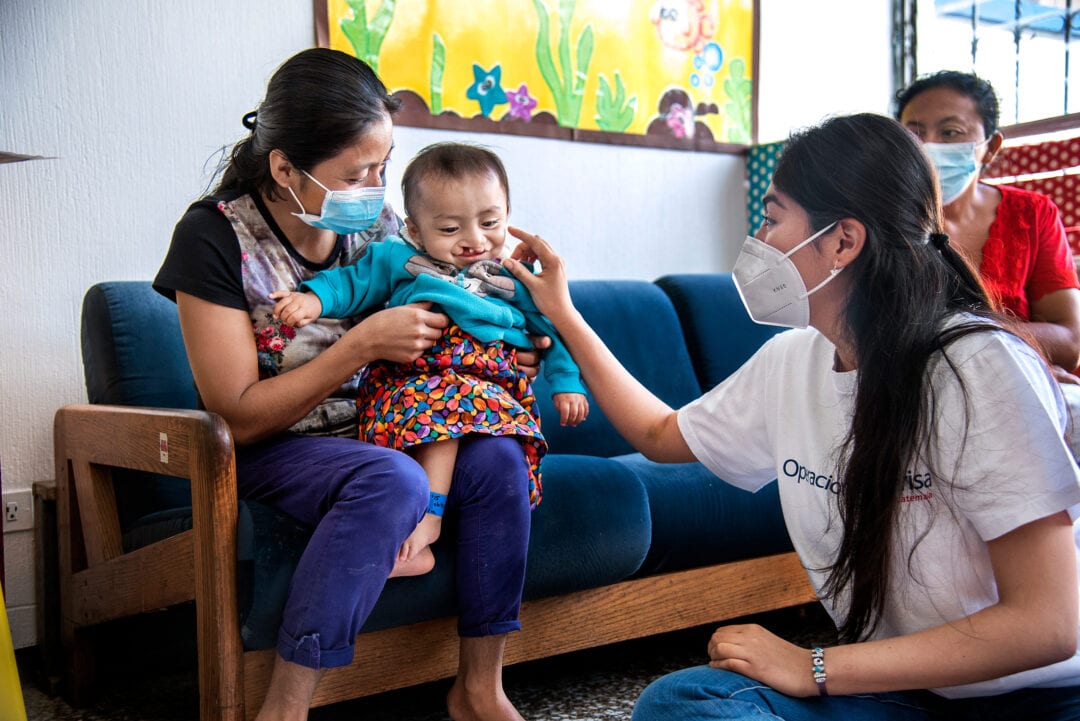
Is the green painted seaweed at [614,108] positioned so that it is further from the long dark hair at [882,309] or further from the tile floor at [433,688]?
the long dark hair at [882,309]

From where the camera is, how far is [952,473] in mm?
1105

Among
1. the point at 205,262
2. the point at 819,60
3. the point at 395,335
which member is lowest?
the point at 395,335

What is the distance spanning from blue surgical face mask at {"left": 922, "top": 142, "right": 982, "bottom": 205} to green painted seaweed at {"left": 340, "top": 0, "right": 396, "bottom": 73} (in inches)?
56.1

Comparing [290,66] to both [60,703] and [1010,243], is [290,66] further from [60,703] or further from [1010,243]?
[1010,243]

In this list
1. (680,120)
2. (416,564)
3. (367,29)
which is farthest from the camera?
(680,120)

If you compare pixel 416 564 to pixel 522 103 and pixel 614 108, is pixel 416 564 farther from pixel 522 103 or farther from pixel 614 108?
pixel 614 108

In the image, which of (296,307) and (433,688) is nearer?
(296,307)

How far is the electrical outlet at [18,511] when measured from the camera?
91.4 inches

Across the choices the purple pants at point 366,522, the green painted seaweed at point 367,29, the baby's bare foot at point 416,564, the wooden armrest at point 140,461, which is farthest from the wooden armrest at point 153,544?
the green painted seaweed at point 367,29

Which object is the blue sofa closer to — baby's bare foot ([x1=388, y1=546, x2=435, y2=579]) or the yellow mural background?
baby's bare foot ([x1=388, y1=546, x2=435, y2=579])

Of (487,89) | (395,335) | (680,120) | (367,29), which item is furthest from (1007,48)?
(395,335)

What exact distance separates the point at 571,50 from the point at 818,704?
95.7 inches

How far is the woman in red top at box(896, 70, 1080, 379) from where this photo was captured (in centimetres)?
232

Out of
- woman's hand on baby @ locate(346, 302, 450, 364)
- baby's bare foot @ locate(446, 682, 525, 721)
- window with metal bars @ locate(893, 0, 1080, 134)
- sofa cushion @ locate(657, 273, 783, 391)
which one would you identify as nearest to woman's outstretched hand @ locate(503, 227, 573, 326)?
woman's hand on baby @ locate(346, 302, 450, 364)
